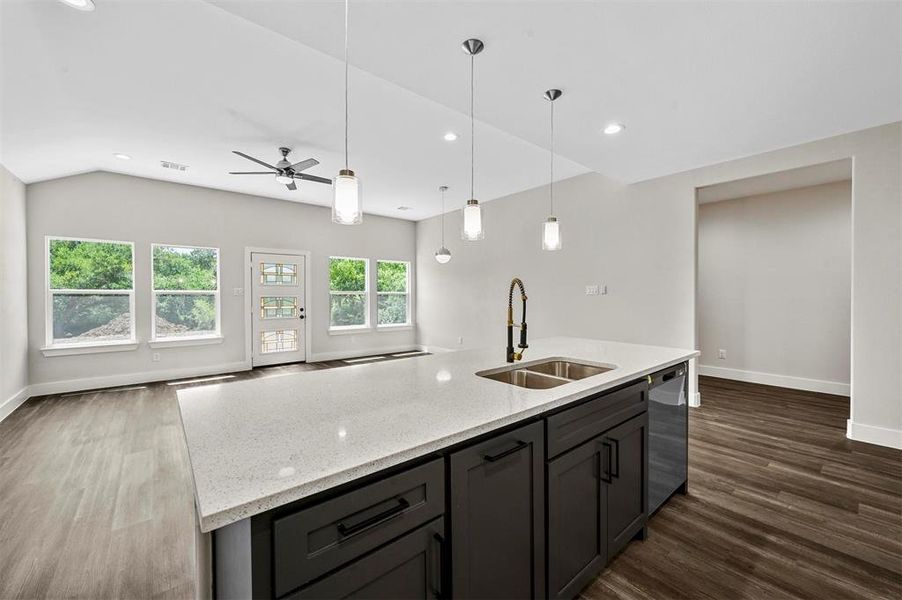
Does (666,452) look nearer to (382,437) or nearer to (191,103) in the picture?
(382,437)

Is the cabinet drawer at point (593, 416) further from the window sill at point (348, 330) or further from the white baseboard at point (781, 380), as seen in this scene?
the window sill at point (348, 330)

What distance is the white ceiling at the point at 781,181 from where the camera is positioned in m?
3.80

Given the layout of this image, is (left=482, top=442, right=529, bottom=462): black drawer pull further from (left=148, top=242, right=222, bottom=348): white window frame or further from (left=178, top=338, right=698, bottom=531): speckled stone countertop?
(left=148, top=242, right=222, bottom=348): white window frame

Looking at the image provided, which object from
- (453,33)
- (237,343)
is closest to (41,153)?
(237,343)

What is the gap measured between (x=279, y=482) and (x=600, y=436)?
51.4 inches

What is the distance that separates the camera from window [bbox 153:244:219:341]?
5477 mm

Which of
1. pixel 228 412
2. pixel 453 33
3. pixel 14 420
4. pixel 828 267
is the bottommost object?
pixel 14 420

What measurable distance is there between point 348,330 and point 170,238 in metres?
3.08

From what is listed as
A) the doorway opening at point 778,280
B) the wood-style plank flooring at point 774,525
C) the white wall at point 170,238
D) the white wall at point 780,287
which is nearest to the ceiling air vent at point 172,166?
the white wall at point 170,238

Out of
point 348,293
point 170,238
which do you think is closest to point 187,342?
point 170,238

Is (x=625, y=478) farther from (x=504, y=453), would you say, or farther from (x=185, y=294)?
(x=185, y=294)

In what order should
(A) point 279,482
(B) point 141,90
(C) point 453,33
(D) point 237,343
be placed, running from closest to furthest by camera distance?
(A) point 279,482, (C) point 453,33, (B) point 141,90, (D) point 237,343

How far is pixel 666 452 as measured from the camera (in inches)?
87.0

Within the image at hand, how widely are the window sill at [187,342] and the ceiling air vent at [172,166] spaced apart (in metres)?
2.38
